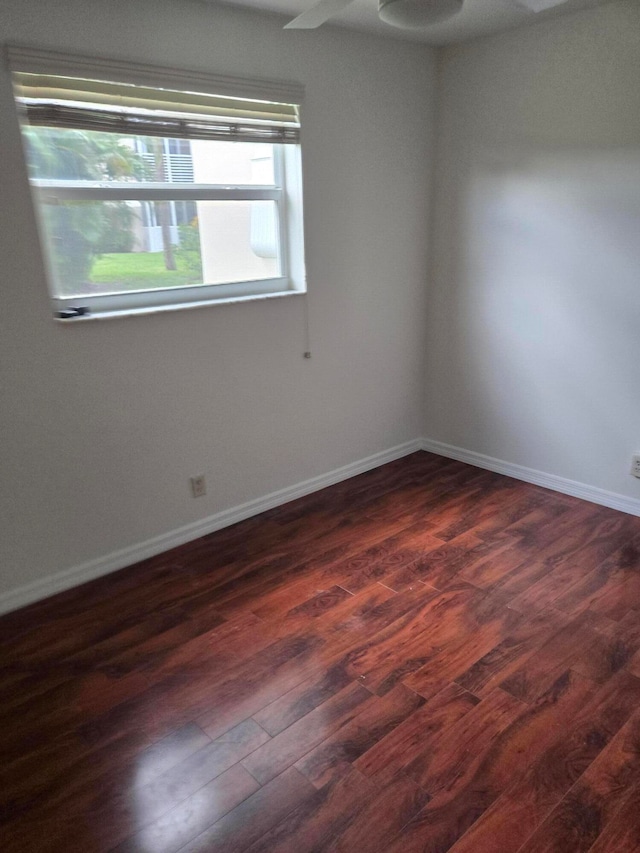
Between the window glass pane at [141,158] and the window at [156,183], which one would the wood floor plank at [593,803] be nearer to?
the window at [156,183]

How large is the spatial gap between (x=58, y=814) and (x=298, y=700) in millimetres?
734

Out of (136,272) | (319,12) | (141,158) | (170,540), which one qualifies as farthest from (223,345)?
(319,12)

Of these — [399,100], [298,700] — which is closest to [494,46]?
[399,100]

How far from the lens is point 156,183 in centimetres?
256

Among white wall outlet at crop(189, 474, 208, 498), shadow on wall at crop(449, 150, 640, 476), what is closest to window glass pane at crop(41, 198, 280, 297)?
white wall outlet at crop(189, 474, 208, 498)

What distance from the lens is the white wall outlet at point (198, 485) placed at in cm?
291

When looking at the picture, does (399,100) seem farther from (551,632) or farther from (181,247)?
(551,632)

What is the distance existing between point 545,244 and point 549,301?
0.97 feet

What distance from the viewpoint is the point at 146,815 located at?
1.59 meters

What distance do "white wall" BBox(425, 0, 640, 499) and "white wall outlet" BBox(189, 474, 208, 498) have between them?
1.73m

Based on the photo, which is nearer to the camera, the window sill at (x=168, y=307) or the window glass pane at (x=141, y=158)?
the window glass pane at (x=141, y=158)

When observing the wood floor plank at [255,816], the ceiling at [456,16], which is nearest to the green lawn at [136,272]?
the ceiling at [456,16]

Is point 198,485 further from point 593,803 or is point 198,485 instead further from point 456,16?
point 456,16

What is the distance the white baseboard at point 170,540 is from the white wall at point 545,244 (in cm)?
86
